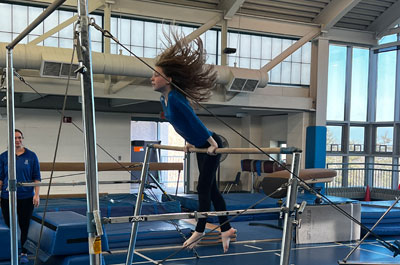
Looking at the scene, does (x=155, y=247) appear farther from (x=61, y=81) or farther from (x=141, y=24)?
(x=141, y=24)

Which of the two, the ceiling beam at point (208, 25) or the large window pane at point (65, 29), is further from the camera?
the ceiling beam at point (208, 25)

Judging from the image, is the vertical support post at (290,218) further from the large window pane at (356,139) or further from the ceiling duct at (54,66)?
the large window pane at (356,139)

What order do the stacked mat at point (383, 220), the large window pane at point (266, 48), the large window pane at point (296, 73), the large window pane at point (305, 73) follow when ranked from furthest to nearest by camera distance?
the large window pane at point (305, 73)
the large window pane at point (296, 73)
the large window pane at point (266, 48)
the stacked mat at point (383, 220)

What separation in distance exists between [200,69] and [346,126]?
12.5 metres

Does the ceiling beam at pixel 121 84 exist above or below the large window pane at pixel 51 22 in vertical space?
below

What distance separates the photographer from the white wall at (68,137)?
11.6m

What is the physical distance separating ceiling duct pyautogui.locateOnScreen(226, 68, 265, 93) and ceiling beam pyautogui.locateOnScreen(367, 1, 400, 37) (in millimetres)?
5188

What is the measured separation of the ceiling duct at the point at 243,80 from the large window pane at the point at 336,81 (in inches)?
179

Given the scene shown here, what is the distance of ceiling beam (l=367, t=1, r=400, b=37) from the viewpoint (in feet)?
42.9

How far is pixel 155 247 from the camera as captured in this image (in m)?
6.66

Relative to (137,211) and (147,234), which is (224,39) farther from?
(137,211)

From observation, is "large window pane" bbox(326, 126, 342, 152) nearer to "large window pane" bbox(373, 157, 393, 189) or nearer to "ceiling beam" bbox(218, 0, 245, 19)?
"large window pane" bbox(373, 157, 393, 189)

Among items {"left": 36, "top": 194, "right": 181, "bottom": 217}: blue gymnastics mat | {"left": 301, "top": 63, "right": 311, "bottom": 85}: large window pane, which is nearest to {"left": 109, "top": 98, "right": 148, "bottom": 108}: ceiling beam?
{"left": 36, "top": 194, "right": 181, "bottom": 217}: blue gymnastics mat

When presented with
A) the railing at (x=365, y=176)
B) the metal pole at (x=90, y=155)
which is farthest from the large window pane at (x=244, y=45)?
the metal pole at (x=90, y=155)
